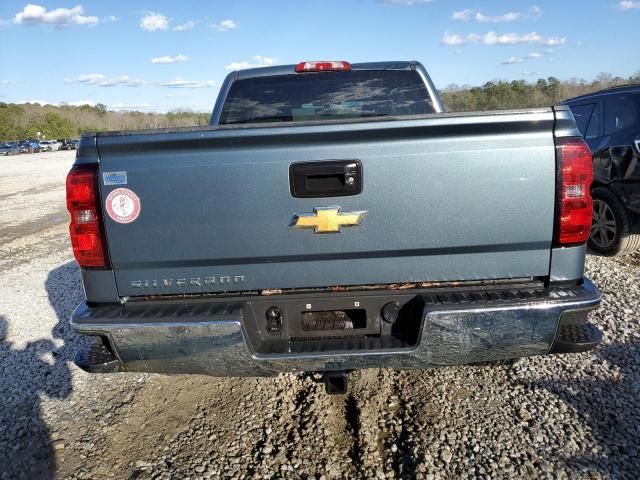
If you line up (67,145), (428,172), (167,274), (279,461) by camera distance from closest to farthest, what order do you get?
(428,172)
(167,274)
(279,461)
(67,145)

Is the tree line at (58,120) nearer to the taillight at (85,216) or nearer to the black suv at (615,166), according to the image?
the black suv at (615,166)

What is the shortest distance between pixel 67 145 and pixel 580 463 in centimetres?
6682

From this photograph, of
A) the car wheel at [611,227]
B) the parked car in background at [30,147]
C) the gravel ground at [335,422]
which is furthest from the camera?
the parked car in background at [30,147]

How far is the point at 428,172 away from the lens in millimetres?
2215

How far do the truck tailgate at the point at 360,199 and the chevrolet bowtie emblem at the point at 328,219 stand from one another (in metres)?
0.02

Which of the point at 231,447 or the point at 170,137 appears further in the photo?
the point at 231,447

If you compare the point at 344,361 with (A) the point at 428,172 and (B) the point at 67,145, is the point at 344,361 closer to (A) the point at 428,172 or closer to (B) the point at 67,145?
(A) the point at 428,172

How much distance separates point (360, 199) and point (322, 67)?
184 cm

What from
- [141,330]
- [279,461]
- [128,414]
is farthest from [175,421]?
[141,330]

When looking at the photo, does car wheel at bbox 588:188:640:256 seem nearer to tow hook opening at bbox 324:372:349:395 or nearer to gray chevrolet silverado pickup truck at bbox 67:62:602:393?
gray chevrolet silverado pickup truck at bbox 67:62:602:393

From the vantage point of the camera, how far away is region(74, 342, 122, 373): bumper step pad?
2388 millimetres

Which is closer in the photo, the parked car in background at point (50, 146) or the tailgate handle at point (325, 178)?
the tailgate handle at point (325, 178)


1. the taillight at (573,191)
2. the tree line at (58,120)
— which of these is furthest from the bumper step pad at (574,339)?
the tree line at (58,120)

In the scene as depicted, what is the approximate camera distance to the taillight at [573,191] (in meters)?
2.17
